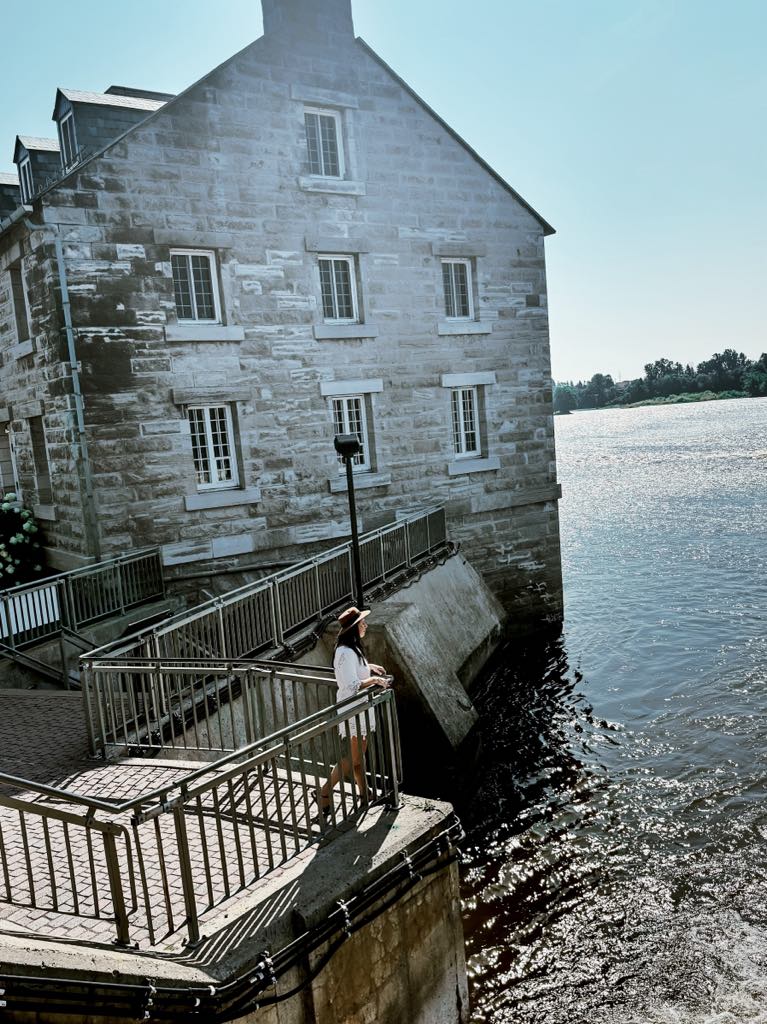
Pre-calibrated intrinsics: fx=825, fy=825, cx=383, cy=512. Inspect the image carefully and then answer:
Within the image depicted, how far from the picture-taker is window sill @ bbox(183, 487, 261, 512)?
16906 mm

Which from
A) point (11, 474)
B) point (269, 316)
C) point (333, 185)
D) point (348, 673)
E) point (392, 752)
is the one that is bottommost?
point (392, 752)

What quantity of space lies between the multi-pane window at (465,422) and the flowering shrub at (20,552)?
34.0 feet

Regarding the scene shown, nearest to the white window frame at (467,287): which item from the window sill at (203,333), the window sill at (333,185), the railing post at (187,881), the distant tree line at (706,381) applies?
the window sill at (333,185)

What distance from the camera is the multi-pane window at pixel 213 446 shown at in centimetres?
1722

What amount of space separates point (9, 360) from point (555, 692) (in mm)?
14455

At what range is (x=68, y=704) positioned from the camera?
1178cm

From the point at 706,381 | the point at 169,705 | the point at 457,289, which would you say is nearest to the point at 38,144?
the point at 457,289

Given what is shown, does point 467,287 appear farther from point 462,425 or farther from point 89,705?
point 89,705

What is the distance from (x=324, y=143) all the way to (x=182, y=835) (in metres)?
16.8

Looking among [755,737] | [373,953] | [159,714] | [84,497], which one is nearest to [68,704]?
[159,714]

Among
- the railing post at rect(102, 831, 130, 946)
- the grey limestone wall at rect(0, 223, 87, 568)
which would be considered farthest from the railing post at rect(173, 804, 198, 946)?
the grey limestone wall at rect(0, 223, 87, 568)

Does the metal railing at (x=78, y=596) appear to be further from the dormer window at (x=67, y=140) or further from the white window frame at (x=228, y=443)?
the dormer window at (x=67, y=140)

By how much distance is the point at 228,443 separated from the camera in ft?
57.9

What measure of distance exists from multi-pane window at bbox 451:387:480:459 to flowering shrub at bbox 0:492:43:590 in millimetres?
10359
